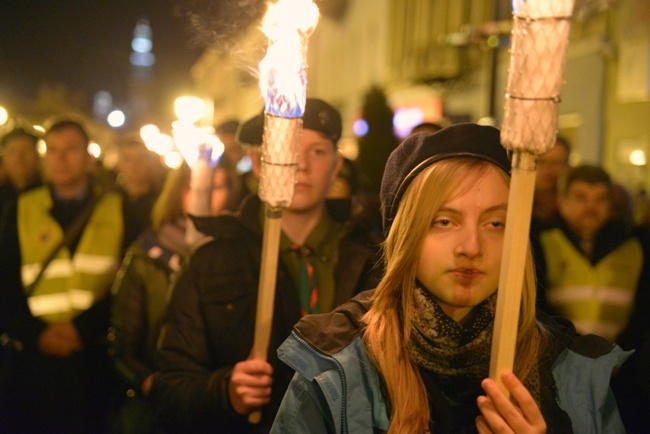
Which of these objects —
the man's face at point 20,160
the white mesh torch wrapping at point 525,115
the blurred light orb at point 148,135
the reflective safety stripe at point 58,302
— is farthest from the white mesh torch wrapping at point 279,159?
the blurred light orb at point 148,135

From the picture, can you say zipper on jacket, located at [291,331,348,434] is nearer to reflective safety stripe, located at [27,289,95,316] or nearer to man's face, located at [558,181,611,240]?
man's face, located at [558,181,611,240]

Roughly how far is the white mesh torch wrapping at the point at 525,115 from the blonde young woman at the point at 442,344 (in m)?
0.22

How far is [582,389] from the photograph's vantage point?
7.19ft

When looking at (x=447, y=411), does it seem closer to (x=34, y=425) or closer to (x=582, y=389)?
(x=582, y=389)

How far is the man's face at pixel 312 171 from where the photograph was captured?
3.41m

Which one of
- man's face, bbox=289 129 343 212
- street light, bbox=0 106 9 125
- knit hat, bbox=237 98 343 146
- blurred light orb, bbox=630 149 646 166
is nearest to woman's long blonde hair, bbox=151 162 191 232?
knit hat, bbox=237 98 343 146

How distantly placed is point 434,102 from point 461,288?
1839 cm

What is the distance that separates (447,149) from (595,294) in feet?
9.14

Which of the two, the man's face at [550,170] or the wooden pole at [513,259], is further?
the man's face at [550,170]

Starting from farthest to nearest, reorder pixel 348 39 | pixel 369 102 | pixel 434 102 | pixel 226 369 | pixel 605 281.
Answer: pixel 348 39, pixel 434 102, pixel 369 102, pixel 605 281, pixel 226 369

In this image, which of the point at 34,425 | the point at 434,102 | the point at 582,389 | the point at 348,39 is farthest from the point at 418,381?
the point at 348,39

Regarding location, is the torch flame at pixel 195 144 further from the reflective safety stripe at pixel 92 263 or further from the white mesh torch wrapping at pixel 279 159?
the white mesh torch wrapping at pixel 279 159

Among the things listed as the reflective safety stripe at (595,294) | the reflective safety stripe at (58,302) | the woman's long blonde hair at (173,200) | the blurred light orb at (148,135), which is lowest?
the reflective safety stripe at (58,302)

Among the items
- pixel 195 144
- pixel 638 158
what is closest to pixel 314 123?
pixel 195 144
